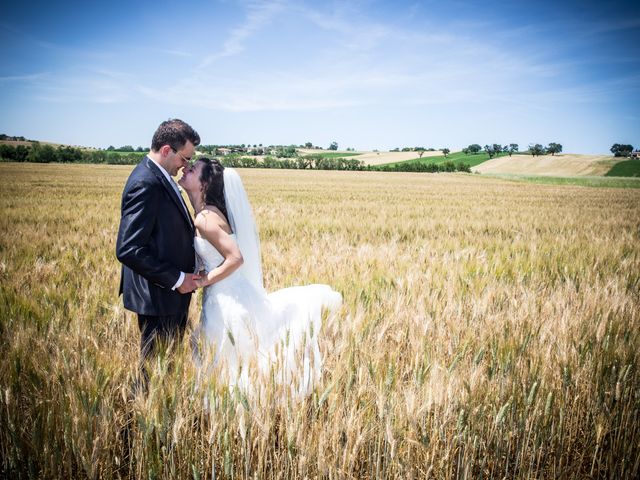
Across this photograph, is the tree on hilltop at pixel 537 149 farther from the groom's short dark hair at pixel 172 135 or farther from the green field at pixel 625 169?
the groom's short dark hair at pixel 172 135

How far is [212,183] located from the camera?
2713 mm

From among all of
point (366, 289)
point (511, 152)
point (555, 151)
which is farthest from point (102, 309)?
point (555, 151)

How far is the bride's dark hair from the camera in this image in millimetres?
2711

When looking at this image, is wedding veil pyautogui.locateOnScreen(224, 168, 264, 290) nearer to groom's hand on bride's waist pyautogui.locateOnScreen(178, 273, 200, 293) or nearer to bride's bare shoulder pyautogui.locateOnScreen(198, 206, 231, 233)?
bride's bare shoulder pyautogui.locateOnScreen(198, 206, 231, 233)

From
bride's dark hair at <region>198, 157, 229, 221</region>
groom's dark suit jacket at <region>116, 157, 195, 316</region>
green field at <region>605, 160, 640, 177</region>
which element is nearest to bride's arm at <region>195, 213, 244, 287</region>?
groom's dark suit jacket at <region>116, 157, 195, 316</region>

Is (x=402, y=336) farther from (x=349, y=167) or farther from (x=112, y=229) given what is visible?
(x=349, y=167)

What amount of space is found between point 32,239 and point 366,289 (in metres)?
6.19

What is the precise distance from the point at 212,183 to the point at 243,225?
Result: 47 centimetres

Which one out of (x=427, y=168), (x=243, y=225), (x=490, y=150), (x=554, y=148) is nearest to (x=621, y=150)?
(x=554, y=148)

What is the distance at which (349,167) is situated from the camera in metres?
82.2

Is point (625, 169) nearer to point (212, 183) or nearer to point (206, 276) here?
point (212, 183)

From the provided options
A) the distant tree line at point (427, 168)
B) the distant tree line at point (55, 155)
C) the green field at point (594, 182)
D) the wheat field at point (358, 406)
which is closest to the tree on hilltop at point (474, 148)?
the distant tree line at point (427, 168)

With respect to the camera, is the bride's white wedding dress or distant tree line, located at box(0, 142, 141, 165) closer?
the bride's white wedding dress

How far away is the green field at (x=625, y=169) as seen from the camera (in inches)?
2570
